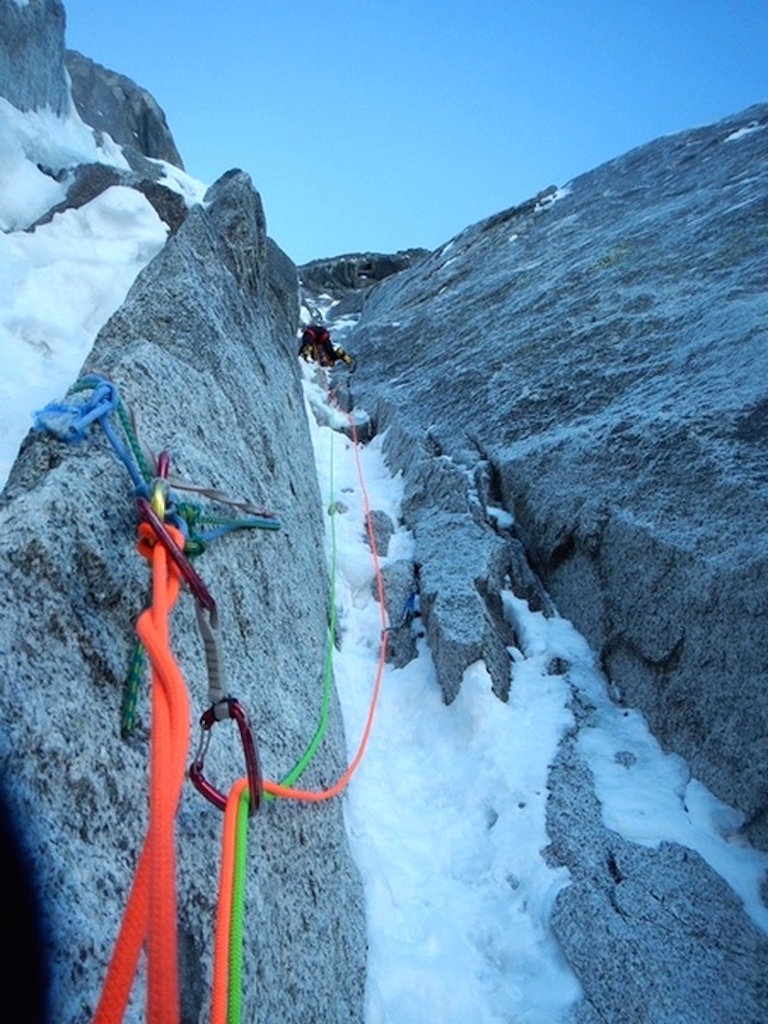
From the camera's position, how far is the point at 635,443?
5.67m

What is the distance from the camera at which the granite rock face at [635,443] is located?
13.3ft

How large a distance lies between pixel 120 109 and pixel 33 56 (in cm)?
1945

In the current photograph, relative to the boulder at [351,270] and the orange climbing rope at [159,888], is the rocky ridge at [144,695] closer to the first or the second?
Result: the orange climbing rope at [159,888]

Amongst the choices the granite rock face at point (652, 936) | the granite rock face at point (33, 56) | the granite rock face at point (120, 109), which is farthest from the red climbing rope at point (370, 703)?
the granite rock face at point (120, 109)

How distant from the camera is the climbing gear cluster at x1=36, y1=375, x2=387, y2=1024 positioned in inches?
38.3

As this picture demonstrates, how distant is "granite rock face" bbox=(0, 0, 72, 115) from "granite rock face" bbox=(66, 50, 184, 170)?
1051 cm

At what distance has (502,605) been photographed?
5.62 metres

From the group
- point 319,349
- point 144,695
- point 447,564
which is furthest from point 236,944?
point 319,349

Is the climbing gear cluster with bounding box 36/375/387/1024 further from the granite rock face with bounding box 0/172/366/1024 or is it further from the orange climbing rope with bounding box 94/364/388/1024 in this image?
the granite rock face with bounding box 0/172/366/1024

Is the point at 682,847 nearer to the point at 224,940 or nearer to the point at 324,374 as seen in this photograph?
the point at 224,940

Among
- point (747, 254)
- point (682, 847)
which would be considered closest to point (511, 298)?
point (747, 254)

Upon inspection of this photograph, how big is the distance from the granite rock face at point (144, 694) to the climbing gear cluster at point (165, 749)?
0.10 metres

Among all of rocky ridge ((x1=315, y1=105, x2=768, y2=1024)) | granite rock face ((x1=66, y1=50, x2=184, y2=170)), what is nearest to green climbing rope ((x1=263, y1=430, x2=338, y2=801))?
rocky ridge ((x1=315, y1=105, x2=768, y2=1024))

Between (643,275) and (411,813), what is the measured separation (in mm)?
8271
